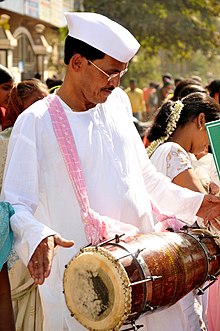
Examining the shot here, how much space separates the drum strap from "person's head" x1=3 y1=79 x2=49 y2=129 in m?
1.24

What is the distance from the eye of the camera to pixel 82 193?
382 centimetres

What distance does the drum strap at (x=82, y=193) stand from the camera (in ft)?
12.5

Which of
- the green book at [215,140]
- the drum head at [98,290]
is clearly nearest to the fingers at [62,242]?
the drum head at [98,290]

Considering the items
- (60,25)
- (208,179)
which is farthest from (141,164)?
(60,25)

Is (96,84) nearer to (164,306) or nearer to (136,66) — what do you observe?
(164,306)

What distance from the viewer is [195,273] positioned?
3.90 m

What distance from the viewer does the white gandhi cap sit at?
12.6 feet

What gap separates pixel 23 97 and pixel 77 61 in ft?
4.36

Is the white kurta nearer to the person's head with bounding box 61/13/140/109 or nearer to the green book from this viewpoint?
the person's head with bounding box 61/13/140/109

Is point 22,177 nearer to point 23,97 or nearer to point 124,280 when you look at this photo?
point 124,280

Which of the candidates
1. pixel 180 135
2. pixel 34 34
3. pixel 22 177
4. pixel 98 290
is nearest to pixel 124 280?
pixel 98 290

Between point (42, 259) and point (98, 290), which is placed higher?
point (42, 259)

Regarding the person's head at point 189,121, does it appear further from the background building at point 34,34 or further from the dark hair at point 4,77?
the background building at point 34,34

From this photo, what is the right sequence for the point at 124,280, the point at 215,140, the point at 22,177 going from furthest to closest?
the point at 215,140 → the point at 22,177 → the point at 124,280
